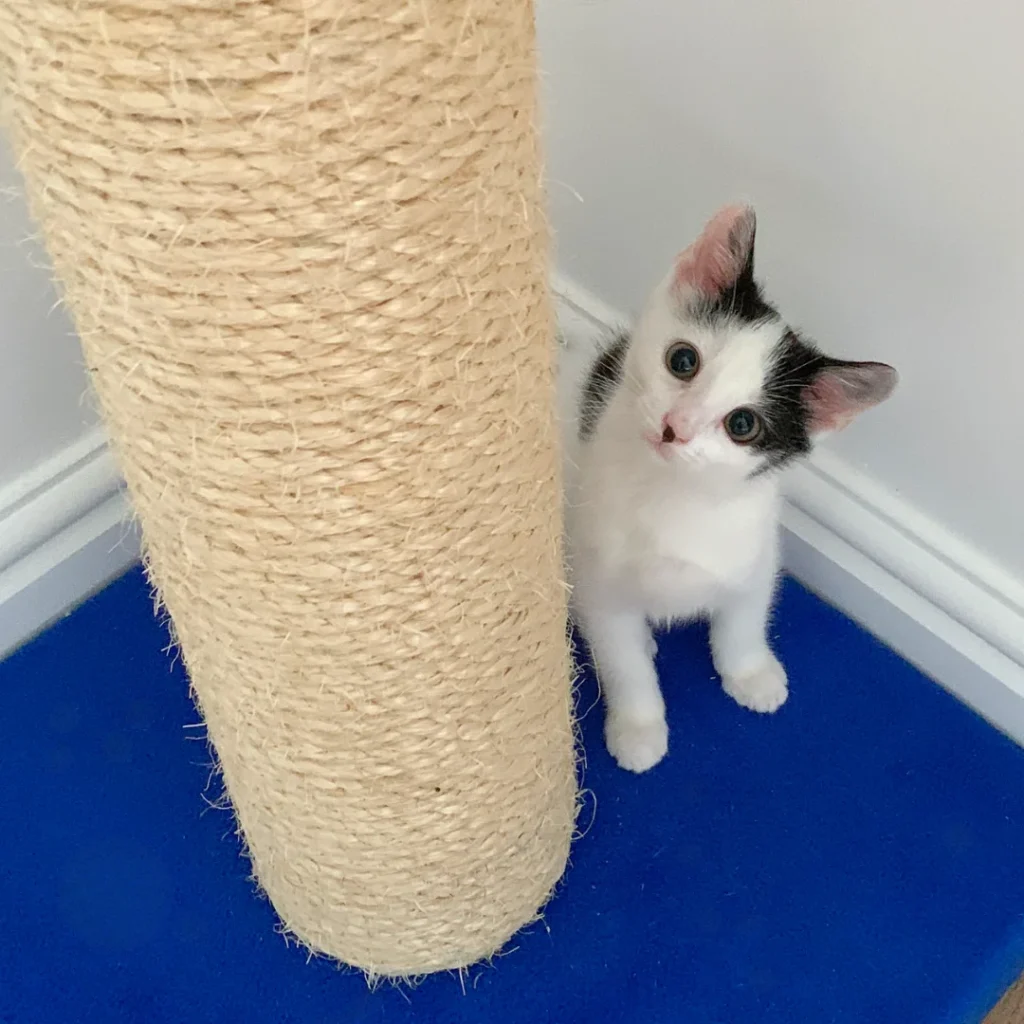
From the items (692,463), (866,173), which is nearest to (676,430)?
(692,463)

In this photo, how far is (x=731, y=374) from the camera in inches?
30.8

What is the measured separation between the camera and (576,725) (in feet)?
3.45

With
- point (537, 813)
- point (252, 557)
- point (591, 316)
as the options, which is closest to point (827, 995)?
point (537, 813)

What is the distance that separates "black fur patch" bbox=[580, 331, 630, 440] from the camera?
0.93 metres

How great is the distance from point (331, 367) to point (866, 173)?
599 mm

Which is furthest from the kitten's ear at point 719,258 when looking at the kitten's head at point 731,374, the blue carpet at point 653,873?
the blue carpet at point 653,873

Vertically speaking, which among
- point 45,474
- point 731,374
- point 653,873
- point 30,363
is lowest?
point 653,873

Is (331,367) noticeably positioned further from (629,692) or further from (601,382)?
(629,692)

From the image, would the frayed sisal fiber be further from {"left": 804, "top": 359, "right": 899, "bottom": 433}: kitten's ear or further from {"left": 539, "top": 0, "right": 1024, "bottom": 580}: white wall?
{"left": 539, "top": 0, "right": 1024, "bottom": 580}: white wall

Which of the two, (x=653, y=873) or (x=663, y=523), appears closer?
(x=663, y=523)

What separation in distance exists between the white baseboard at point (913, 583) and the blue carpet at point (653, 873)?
28 mm

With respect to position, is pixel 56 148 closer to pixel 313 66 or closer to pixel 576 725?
pixel 313 66

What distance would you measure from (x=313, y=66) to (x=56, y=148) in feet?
0.41

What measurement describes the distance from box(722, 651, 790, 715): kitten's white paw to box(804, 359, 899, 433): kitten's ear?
351 mm
